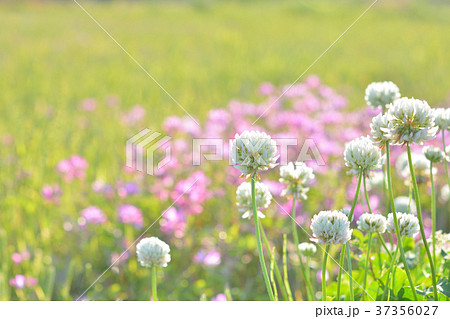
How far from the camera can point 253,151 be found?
2.02 feet

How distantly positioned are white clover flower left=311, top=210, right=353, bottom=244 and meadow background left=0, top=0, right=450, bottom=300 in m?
0.63

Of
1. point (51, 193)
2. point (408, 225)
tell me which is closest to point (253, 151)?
point (408, 225)

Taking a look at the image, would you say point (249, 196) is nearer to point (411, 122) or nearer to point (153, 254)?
point (153, 254)

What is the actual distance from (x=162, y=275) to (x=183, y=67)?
2.47m

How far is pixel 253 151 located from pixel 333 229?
5.0 inches

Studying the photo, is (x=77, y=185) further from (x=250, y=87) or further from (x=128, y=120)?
(x=250, y=87)

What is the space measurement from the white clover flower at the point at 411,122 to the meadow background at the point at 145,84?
0.72 meters

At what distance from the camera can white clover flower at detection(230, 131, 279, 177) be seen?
616 millimetres

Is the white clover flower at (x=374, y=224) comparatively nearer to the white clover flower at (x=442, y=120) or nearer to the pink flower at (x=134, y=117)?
the white clover flower at (x=442, y=120)

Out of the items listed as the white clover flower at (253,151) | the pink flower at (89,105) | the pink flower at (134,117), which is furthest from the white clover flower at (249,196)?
the pink flower at (89,105)

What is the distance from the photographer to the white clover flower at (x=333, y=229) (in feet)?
2.01

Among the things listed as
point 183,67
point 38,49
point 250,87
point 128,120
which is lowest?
point 128,120
